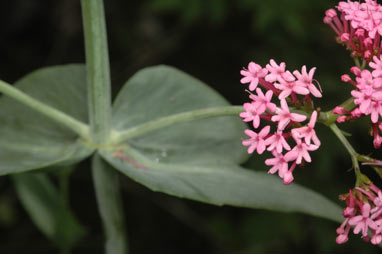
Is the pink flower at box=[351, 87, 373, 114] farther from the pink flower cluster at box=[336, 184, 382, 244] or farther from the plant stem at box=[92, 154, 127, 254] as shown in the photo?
the plant stem at box=[92, 154, 127, 254]

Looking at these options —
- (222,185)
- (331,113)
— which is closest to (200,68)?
(222,185)

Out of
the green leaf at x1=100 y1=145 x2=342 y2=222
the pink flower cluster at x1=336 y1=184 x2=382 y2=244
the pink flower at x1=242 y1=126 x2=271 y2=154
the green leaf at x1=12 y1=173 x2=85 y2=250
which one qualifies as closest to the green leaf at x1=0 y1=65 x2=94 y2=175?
the green leaf at x1=100 y1=145 x2=342 y2=222

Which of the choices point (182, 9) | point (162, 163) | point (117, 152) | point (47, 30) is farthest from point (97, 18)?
point (47, 30)

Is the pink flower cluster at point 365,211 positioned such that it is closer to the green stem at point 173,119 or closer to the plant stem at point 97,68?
the green stem at point 173,119

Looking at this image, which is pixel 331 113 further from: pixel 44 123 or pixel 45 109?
pixel 44 123

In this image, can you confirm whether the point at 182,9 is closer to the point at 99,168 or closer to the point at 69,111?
the point at 69,111

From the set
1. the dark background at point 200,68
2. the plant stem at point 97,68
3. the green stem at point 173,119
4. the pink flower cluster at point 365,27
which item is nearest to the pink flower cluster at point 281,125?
the green stem at point 173,119
